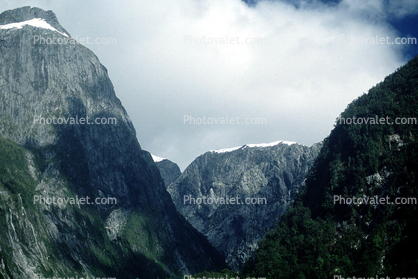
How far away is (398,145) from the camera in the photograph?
15038 cm

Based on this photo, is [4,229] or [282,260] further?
[4,229]

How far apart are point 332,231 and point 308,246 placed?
9.19 metres

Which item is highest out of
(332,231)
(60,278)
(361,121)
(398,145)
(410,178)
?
(361,121)

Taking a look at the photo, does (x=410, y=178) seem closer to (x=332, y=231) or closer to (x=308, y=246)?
(x=332, y=231)

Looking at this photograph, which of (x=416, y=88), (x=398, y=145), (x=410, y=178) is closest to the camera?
(x=410, y=178)

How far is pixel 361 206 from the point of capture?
143m

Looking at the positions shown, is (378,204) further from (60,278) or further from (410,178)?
(60,278)

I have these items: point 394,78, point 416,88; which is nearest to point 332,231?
point 416,88

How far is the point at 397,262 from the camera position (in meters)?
114

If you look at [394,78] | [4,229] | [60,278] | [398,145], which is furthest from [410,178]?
[4,229]

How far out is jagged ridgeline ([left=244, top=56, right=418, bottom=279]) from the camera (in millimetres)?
119750

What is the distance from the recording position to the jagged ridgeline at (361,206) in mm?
119750

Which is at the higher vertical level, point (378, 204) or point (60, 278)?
point (378, 204)

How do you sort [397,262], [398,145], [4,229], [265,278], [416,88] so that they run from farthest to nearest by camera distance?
[4,229]
[416,88]
[398,145]
[265,278]
[397,262]
